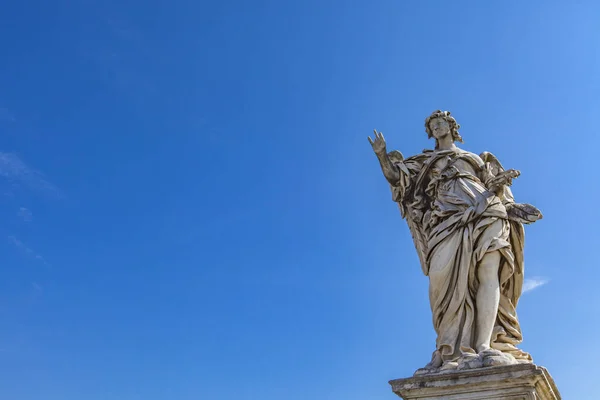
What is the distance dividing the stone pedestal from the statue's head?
429 centimetres

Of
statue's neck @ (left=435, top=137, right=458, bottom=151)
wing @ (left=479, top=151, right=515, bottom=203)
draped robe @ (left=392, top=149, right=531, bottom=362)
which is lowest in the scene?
draped robe @ (left=392, top=149, right=531, bottom=362)

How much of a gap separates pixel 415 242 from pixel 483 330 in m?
1.90

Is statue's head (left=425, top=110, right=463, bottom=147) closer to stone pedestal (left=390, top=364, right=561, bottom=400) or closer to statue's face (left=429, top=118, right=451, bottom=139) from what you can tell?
statue's face (left=429, top=118, right=451, bottom=139)

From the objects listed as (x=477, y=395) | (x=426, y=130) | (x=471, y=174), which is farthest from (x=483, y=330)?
(x=426, y=130)

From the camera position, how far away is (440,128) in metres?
10.4

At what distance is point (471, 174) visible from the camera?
9648mm

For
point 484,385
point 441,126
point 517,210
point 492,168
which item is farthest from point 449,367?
point 441,126

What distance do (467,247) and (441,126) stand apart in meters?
2.51

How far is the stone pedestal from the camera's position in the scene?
7.14m

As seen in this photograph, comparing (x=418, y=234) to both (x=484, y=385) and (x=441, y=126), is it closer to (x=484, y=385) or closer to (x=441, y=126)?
(x=441, y=126)

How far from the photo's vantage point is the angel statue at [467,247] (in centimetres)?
823

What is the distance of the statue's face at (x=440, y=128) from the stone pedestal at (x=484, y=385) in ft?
14.0

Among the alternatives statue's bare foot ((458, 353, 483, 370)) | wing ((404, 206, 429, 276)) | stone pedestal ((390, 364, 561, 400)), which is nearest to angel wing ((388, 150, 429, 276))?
wing ((404, 206, 429, 276))

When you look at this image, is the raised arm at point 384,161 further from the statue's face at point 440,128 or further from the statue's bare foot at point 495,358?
the statue's bare foot at point 495,358
